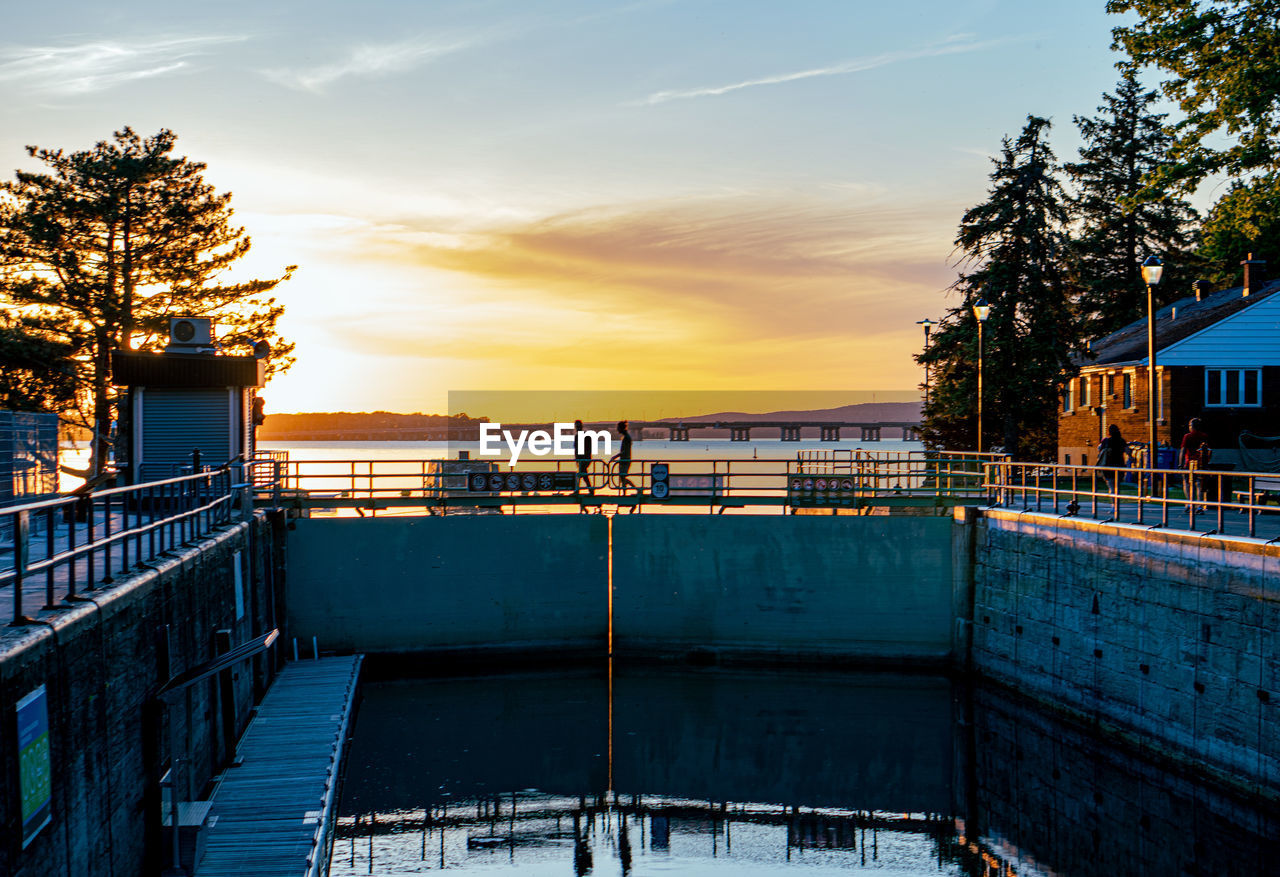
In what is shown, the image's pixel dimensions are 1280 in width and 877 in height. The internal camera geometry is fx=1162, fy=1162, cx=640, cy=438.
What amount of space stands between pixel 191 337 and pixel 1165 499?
2036 centimetres

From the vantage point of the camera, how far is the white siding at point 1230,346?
131 ft

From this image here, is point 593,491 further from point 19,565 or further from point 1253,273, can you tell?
point 1253,273

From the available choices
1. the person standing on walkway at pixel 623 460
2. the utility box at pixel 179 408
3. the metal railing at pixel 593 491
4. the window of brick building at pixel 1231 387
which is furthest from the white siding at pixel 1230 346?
the utility box at pixel 179 408

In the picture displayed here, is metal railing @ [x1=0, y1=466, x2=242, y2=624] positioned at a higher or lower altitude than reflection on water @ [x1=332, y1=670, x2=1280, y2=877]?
higher

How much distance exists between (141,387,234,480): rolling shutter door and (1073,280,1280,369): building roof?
30964mm

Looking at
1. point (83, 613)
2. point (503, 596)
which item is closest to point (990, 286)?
point (503, 596)

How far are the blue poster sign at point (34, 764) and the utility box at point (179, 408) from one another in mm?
15987

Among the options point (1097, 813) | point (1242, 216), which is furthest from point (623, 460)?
point (1242, 216)

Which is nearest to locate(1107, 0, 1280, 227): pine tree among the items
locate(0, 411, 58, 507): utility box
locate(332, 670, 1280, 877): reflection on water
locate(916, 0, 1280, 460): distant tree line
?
locate(916, 0, 1280, 460): distant tree line

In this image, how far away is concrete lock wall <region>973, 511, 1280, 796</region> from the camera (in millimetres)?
17734

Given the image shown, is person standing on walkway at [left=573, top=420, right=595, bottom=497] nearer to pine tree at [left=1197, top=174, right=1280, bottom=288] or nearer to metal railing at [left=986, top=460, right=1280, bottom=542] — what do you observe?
metal railing at [left=986, top=460, right=1280, bottom=542]

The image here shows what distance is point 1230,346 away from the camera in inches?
1574

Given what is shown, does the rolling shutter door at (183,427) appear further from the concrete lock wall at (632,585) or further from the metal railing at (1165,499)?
the metal railing at (1165,499)

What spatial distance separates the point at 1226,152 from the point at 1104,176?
4167 cm
